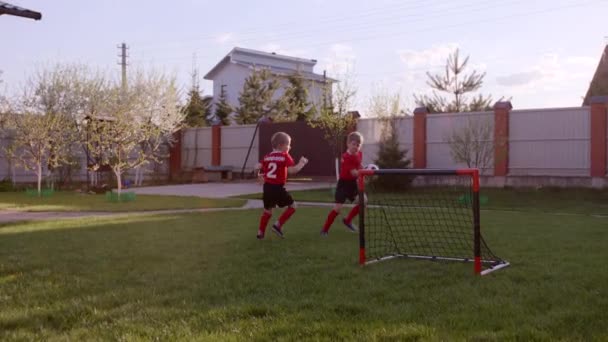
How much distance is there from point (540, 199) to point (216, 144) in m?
16.9

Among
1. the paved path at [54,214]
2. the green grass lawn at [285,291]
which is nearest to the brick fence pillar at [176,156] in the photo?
the paved path at [54,214]

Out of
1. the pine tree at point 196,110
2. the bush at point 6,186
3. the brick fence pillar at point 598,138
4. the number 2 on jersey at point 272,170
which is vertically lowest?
the bush at point 6,186

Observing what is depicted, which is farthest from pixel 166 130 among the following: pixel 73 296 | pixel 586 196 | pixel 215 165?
pixel 73 296

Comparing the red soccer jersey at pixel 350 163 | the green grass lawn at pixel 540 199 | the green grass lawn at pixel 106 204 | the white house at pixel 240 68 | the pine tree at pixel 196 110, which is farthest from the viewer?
the white house at pixel 240 68

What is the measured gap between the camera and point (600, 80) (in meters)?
30.5

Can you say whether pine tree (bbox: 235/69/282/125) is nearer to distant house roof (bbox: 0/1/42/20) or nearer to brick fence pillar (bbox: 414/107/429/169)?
brick fence pillar (bbox: 414/107/429/169)

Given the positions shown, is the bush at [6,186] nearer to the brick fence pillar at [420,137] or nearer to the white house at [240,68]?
the brick fence pillar at [420,137]

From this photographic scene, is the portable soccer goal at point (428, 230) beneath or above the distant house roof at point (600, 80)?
beneath

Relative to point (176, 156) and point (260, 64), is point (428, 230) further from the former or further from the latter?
point (260, 64)

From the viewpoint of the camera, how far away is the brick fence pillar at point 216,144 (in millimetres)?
30812

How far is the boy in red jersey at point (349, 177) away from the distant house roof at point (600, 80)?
22660 millimetres

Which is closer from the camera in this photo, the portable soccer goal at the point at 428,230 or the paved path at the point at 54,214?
the portable soccer goal at the point at 428,230

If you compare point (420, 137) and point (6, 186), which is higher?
point (420, 137)

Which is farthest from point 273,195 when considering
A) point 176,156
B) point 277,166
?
point 176,156
